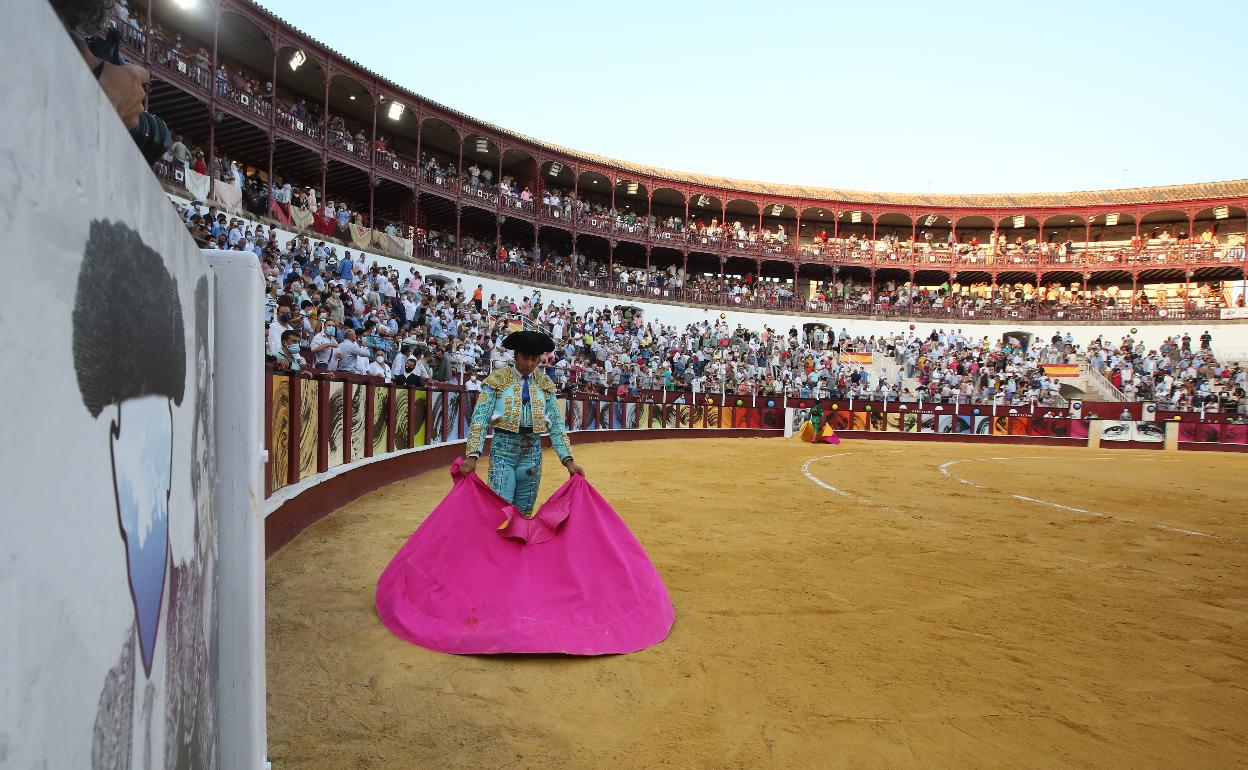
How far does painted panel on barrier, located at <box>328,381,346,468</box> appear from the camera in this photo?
7.25m

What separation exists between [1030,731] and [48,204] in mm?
3496

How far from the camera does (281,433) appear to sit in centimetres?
589

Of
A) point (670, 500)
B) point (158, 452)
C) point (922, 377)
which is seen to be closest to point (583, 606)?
point (158, 452)

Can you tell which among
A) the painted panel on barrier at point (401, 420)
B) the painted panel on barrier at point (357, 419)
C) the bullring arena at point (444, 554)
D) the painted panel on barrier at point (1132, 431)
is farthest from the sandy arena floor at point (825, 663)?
the painted panel on barrier at point (1132, 431)

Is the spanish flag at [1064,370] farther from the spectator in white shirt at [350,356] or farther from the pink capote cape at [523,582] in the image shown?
the pink capote cape at [523,582]

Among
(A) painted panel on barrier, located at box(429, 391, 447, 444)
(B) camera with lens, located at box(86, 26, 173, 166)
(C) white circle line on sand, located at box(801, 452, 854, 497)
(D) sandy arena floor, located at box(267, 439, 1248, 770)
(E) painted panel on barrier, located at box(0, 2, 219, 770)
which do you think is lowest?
(C) white circle line on sand, located at box(801, 452, 854, 497)

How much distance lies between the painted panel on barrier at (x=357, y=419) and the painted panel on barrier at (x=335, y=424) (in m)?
0.34

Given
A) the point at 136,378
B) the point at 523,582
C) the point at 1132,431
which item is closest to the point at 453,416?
the point at 523,582

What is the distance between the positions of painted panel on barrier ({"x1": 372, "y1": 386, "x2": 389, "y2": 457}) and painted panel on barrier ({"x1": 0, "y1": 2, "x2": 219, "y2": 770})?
24.8 ft

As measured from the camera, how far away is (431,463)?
36.0 ft

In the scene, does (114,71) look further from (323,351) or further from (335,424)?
(323,351)

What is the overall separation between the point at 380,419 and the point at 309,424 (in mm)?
2472

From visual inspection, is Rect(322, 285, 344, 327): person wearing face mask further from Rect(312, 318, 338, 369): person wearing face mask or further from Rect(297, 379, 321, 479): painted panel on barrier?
Rect(297, 379, 321, 479): painted panel on barrier

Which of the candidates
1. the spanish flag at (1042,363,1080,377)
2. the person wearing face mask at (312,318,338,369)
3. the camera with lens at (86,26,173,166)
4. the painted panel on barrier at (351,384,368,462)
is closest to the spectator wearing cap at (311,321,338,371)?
the person wearing face mask at (312,318,338,369)
